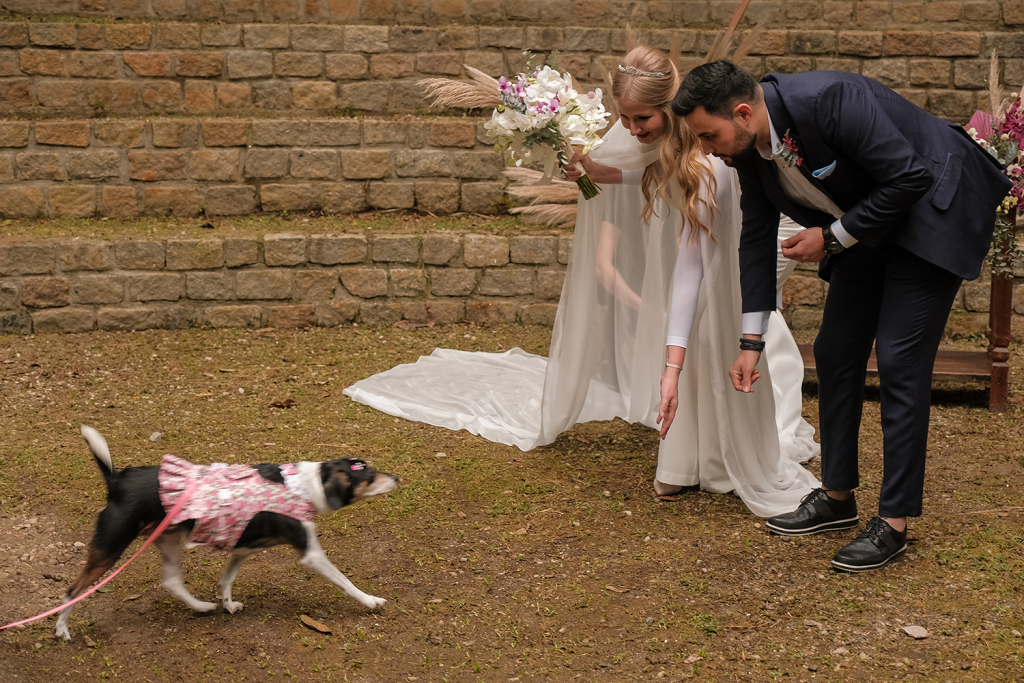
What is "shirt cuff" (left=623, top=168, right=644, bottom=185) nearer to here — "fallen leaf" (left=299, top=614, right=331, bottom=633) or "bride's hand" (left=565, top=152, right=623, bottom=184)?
"bride's hand" (left=565, top=152, right=623, bottom=184)

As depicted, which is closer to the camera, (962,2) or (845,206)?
(845,206)

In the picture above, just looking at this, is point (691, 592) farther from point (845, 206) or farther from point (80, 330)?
point (80, 330)

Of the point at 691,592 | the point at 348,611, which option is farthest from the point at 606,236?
the point at 348,611

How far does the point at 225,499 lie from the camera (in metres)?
2.77

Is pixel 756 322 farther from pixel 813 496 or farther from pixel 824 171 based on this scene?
pixel 813 496

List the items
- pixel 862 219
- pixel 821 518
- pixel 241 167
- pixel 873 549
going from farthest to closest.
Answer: pixel 241 167 < pixel 821 518 < pixel 873 549 < pixel 862 219

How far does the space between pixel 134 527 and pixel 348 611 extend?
0.81 meters

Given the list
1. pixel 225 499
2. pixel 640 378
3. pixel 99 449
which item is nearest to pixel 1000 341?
pixel 640 378

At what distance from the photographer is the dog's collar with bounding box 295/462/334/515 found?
9.37ft

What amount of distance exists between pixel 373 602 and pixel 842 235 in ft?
6.64

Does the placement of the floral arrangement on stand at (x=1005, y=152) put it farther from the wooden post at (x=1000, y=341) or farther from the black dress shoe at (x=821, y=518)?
the black dress shoe at (x=821, y=518)

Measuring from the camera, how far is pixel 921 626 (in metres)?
3.03

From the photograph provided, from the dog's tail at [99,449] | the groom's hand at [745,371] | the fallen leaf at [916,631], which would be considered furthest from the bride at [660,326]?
the dog's tail at [99,449]

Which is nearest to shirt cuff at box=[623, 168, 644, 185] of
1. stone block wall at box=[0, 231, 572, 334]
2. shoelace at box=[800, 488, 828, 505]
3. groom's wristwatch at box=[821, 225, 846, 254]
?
groom's wristwatch at box=[821, 225, 846, 254]
